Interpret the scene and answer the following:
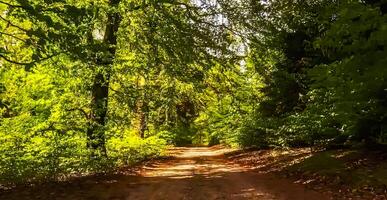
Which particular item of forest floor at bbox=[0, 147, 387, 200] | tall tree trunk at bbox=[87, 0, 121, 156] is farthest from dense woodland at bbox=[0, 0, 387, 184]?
forest floor at bbox=[0, 147, 387, 200]

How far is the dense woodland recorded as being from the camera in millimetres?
11820

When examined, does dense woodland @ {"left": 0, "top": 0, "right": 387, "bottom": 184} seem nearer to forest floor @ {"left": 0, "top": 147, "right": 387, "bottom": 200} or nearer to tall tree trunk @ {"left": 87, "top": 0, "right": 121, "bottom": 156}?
tall tree trunk @ {"left": 87, "top": 0, "right": 121, "bottom": 156}

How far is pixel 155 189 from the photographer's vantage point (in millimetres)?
12609

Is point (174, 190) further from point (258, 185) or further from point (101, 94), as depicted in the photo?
point (101, 94)

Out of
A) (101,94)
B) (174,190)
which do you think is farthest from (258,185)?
(101,94)

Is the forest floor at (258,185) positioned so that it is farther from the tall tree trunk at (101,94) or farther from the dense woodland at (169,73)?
the tall tree trunk at (101,94)

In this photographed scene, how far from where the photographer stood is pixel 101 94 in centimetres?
1745

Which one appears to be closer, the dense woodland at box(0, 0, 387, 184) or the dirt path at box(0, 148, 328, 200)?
the dirt path at box(0, 148, 328, 200)

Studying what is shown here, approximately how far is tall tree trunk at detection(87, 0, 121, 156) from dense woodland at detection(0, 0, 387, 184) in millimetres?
56

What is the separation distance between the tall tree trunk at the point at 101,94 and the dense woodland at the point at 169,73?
56mm

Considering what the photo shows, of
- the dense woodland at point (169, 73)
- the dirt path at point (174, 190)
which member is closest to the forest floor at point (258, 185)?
the dirt path at point (174, 190)

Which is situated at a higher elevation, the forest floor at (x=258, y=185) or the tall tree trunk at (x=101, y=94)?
the tall tree trunk at (x=101, y=94)

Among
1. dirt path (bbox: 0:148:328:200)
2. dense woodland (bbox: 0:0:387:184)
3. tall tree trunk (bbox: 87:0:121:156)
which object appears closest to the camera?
dirt path (bbox: 0:148:328:200)

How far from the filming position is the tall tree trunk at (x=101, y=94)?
15123 mm
